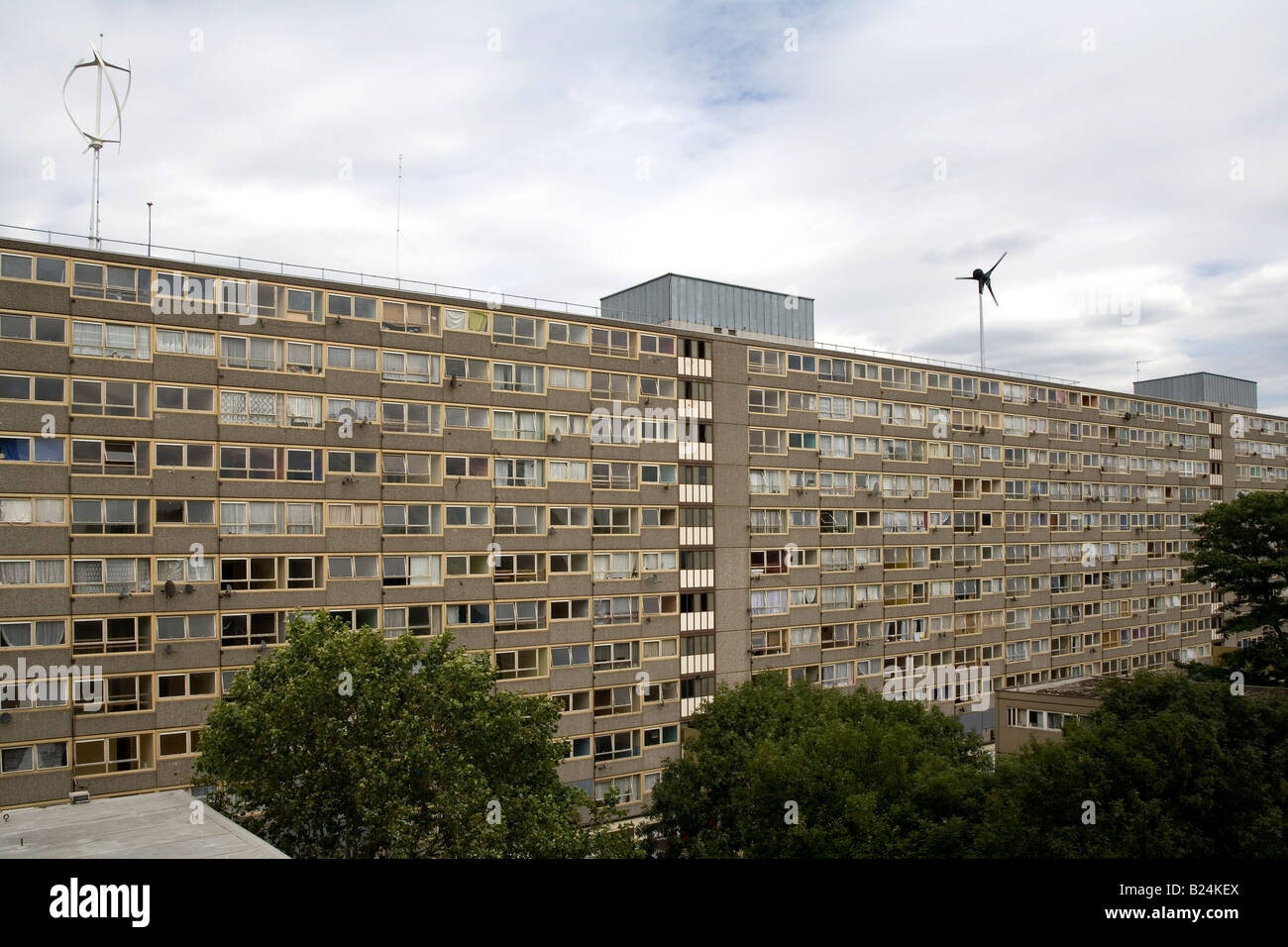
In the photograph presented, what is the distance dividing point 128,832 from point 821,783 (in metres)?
23.3

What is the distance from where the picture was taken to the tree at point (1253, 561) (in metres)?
51.3

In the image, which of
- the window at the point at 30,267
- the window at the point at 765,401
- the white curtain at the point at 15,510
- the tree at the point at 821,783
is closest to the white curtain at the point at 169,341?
the window at the point at 30,267

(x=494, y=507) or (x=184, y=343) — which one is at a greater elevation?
(x=184, y=343)

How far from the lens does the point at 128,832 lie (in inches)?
1165

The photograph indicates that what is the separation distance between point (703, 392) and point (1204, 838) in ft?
137

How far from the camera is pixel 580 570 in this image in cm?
5622

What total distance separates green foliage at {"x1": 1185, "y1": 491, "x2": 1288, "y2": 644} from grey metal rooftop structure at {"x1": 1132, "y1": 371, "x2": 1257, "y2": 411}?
67.9 meters

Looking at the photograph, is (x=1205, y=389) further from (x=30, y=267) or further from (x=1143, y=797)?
(x=30, y=267)

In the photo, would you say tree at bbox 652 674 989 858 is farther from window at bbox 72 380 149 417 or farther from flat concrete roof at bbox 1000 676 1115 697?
window at bbox 72 380 149 417

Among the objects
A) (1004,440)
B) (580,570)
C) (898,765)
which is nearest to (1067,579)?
(1004,440)

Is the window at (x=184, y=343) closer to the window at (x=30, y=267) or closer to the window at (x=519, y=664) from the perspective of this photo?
the window at (x=30, y=267)

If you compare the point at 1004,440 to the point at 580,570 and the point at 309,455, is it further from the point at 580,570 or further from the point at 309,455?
the point at 309,455

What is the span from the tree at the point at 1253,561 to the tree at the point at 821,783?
874 inches

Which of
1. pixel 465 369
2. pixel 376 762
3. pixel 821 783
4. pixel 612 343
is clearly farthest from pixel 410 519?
pixel 821 783
